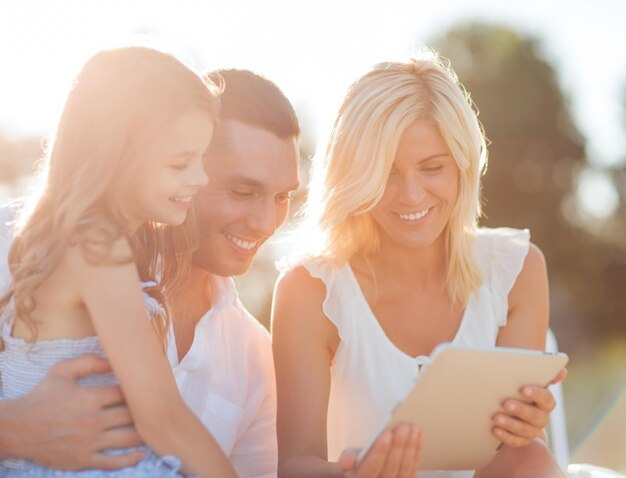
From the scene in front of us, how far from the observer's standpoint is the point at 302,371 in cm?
349

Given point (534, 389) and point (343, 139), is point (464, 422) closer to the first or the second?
point (534, 389)

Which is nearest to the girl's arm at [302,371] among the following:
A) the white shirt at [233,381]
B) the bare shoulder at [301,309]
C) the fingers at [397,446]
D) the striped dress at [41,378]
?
the bare shoulder at [301,309]

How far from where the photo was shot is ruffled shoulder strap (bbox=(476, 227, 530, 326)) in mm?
3822

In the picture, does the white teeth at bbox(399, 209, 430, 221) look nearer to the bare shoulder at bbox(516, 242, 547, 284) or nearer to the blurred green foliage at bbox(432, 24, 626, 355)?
the bare shoulder at bbox(516, 242, 547, 284)

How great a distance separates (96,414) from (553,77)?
1725 centimetres

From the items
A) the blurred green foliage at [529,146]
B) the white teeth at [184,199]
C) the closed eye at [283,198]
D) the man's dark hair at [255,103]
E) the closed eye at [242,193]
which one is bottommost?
the blurred green foliage at [529,146]

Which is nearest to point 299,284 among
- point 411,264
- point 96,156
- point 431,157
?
point 411,264

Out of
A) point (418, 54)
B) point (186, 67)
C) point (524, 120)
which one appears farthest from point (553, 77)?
point (186, 67)

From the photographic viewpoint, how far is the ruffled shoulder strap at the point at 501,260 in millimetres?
3822

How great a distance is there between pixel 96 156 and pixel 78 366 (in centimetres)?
61

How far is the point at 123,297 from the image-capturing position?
2566 mm

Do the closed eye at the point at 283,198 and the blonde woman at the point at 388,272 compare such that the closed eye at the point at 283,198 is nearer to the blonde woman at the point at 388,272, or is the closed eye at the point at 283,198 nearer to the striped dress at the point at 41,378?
the blonde woman at the point at 388,272

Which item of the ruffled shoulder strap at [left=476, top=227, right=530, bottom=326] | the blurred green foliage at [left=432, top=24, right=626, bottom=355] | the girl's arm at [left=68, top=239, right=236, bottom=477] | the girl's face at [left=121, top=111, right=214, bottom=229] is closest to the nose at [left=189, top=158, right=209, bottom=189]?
the girl's face at [left=121, top=111, right=214, bottom=229]

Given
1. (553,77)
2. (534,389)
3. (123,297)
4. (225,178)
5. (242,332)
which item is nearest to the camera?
(123,297)
